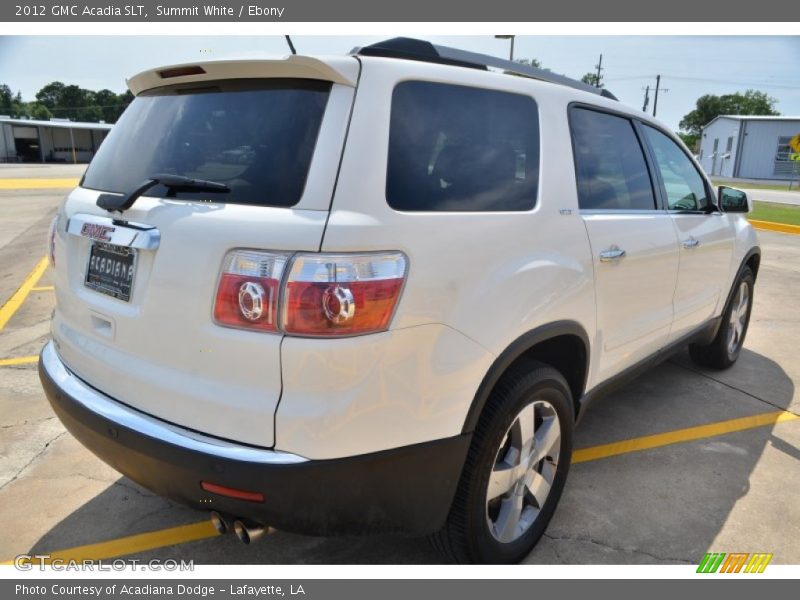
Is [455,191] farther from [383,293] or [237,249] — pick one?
[237,249]

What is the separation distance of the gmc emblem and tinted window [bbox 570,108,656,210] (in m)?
1.90

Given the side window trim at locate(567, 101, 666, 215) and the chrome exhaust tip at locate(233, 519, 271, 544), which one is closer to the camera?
the chrome exhaust tip at locate(233, 519, 271, 544)

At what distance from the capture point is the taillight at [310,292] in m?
1.74

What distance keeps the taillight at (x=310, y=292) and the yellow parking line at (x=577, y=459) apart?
1366 millimetres

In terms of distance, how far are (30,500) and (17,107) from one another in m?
126

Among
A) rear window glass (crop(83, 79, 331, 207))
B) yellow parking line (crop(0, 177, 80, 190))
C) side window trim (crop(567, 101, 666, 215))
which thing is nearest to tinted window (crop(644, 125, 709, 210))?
side window trim (crop(567, 101, 666, 215))

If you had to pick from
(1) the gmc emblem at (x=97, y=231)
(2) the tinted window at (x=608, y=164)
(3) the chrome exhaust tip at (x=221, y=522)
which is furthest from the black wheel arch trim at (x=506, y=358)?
(1) the gmc emblem at (x=97, y=231)

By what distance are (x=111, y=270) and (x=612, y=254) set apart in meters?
2.09

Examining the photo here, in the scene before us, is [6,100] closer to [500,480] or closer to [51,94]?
[51,94]

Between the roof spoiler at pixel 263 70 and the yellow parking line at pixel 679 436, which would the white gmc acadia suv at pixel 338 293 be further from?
the yellow parking line at pixel 679 436

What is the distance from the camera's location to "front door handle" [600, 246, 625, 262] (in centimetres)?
272

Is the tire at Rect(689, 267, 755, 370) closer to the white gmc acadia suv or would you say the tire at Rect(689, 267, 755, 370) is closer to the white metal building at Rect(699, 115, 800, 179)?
the white gmc acadia suv

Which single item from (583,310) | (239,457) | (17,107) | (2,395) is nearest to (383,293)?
(239,457)

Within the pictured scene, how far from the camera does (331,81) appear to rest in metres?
1.93
